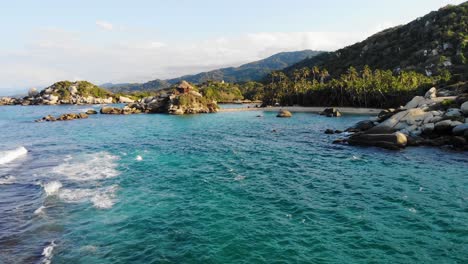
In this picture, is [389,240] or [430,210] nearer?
[389,240]

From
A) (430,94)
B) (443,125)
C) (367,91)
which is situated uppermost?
(367,91)

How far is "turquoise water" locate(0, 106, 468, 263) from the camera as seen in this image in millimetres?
20688

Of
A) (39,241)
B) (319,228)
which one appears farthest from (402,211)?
(39,241)

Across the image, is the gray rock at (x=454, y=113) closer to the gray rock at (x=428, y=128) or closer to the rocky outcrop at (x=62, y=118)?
the gray rock at (x=428, y=128)

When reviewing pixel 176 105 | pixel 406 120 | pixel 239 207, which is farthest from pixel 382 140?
pixel 176 105

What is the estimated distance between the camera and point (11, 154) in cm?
5441

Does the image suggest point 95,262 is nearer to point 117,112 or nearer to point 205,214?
point 205,214

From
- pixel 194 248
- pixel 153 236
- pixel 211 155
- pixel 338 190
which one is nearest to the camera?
pixel 194 248

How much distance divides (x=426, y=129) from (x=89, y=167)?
57.1 meters

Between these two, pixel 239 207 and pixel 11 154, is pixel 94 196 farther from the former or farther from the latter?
pixel 11 154

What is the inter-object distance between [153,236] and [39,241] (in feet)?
26.0

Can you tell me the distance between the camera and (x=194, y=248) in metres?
21.2

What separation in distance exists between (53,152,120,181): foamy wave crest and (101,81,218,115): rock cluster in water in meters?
97.0

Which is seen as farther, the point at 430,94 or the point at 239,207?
the point at 430,94
